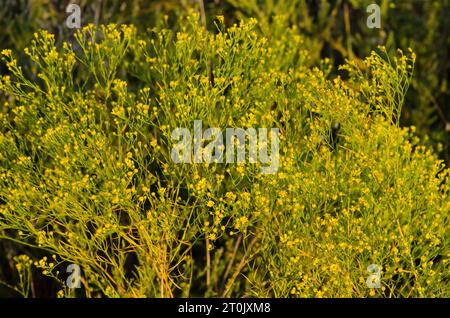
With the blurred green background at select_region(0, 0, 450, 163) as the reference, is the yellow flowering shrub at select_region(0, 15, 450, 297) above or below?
below

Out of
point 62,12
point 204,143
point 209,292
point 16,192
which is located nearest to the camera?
point 16,192

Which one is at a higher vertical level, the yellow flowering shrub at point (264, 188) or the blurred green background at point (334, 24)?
the blurred green background at point (334, 24)

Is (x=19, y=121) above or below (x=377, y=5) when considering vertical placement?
below

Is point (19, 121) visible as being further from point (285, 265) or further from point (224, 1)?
point (224, 1)

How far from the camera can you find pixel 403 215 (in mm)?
4660

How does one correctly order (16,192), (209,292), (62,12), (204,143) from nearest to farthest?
(16,192) → (204,143) → (209,292) → (62,12)

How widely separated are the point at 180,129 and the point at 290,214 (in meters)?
0.85

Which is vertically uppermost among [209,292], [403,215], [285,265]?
[403,215]

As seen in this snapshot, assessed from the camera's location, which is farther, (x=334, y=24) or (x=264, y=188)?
(x=334, y=24)

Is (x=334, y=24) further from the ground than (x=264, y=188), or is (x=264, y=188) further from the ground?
(x=334, y=24)

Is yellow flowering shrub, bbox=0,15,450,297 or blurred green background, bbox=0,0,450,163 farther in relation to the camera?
blurred green background, bbox=0,0,450,163

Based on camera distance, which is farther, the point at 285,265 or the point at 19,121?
the point at 19,121

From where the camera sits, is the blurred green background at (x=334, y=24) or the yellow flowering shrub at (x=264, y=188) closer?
the yellow flowering shrub at (x=264, y=188)
